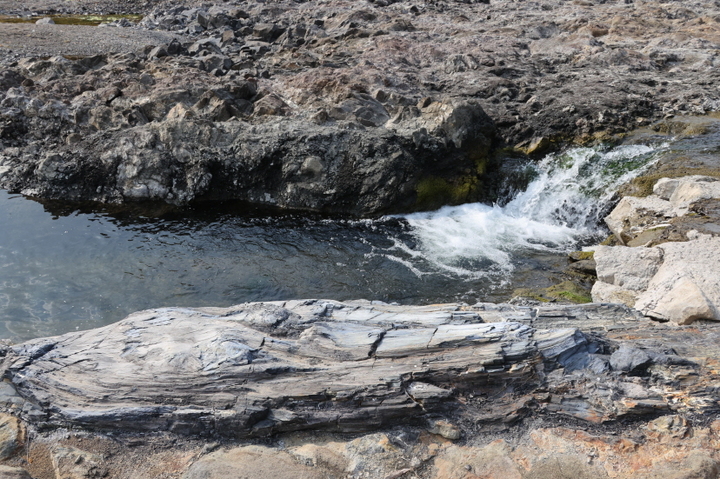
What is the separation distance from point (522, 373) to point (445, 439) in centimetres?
140

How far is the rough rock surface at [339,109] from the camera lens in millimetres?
17328

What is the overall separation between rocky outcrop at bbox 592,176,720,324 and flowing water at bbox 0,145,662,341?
5.15ft

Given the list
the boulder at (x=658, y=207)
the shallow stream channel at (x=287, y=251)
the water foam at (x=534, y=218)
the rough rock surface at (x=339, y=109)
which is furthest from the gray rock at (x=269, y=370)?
the rough rock surface at (x=339, y=109)

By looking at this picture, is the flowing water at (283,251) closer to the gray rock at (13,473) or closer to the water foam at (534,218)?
the water foam at (534,218)

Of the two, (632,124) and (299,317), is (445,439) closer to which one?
(299,317)

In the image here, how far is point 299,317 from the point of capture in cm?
866

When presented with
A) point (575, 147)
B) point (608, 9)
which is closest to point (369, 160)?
point (575, 147)

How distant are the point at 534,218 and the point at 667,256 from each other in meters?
5.94

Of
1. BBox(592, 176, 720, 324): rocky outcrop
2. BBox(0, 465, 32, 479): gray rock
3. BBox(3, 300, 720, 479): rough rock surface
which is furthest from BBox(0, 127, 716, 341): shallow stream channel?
BBox(0, 465, 32, 479): gray rock

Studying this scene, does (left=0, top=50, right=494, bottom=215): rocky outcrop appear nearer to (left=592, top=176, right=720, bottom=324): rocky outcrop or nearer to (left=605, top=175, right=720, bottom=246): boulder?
(left=605, top=175, right=720, bottom=246): boulder

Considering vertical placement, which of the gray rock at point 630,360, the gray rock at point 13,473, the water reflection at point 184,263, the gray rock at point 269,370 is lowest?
the water reflection at point 184,263

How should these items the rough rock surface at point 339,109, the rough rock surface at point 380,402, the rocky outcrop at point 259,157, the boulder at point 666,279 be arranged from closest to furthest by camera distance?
the rough rock surface at point 380,402
the boulder at point 666,279
the rocky outcrop at point 259,157
the rough rock surface at point 339,109

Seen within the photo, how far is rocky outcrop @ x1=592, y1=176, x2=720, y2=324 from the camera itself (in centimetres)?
925

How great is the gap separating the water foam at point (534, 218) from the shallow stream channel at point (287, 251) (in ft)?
0.16
